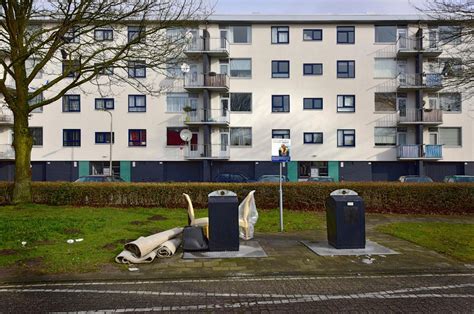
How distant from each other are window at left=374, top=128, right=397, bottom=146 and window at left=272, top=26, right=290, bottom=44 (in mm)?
11008

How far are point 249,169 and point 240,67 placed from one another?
8.90 meters

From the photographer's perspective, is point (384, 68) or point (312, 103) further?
point (384, 68)

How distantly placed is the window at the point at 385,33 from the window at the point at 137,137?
859 inches

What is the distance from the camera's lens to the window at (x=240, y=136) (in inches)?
1323

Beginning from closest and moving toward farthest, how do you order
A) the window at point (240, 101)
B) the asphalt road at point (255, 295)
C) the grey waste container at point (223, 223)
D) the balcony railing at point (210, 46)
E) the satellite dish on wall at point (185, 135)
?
1. the asphalt road at point (255, 295)
2. the grey waste container at point (223, 223)
3. the satellite dish on wall at point (185, 135)
4. the balcony railing at point (210, 46)
5. the window at point (240, 101)

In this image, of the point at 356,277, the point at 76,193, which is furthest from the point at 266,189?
the point at 356,277

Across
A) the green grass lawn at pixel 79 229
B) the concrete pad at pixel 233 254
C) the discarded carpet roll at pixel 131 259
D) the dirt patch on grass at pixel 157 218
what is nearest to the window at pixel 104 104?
the green grass lawn at pixel 79 229

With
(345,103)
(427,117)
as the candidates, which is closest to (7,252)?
(345,103)

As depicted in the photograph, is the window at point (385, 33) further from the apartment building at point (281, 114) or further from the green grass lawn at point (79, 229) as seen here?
the green grass lawn at point (79, 229)

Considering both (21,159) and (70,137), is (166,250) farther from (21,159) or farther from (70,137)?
(70,137)

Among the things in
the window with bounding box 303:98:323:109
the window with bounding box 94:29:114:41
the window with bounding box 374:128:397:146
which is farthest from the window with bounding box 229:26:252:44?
the window with bounding box 94:29:114:41

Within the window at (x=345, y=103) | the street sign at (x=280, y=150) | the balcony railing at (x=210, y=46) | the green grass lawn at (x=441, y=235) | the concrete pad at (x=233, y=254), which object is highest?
the balcony railing at (x=210, y=46)

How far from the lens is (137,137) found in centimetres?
3362

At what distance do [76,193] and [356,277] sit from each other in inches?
477
